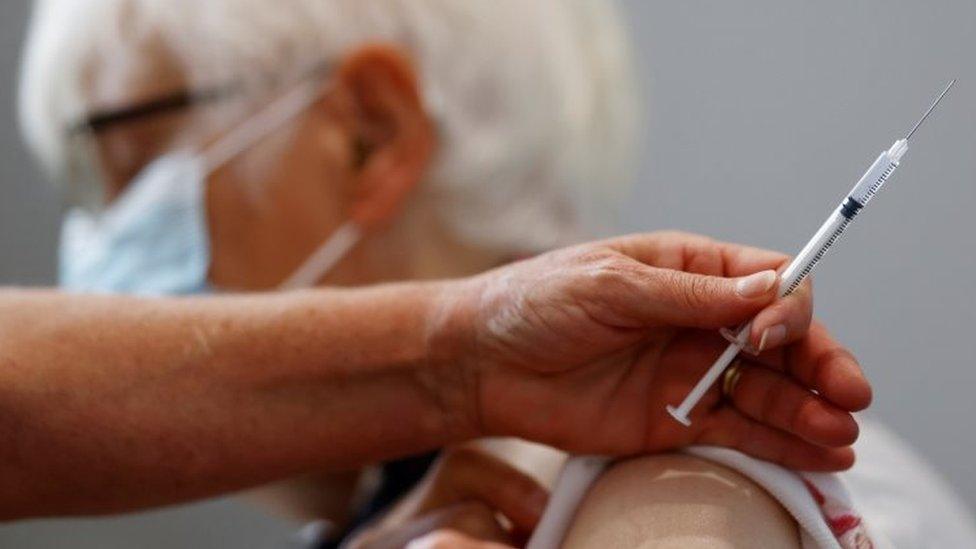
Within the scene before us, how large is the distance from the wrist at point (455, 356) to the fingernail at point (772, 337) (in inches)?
7.6

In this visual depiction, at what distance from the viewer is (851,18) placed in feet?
5.40

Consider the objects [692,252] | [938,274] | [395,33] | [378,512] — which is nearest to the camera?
[692,252]

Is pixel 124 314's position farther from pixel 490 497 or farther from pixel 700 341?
pixel 700 341

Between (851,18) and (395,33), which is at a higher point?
(851,18)

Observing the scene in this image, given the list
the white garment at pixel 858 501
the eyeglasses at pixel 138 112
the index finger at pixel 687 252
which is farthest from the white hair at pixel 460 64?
the index finger at pixel 687 252

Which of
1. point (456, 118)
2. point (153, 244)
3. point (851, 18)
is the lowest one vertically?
point (153, 244)

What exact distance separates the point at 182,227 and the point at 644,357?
80cm

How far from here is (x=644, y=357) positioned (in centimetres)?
74

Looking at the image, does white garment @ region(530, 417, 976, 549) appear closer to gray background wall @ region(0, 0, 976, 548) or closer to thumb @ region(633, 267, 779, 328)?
thumb @ region(633, 267, 779, 328)

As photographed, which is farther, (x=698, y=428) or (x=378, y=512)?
(x=378, y=512)

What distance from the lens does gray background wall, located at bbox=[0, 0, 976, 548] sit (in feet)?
5.07

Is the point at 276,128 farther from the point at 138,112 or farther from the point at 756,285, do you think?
the point at 756,285

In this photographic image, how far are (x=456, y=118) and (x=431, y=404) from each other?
0.63 m

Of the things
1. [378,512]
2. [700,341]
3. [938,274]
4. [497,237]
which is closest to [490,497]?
[700,341]
